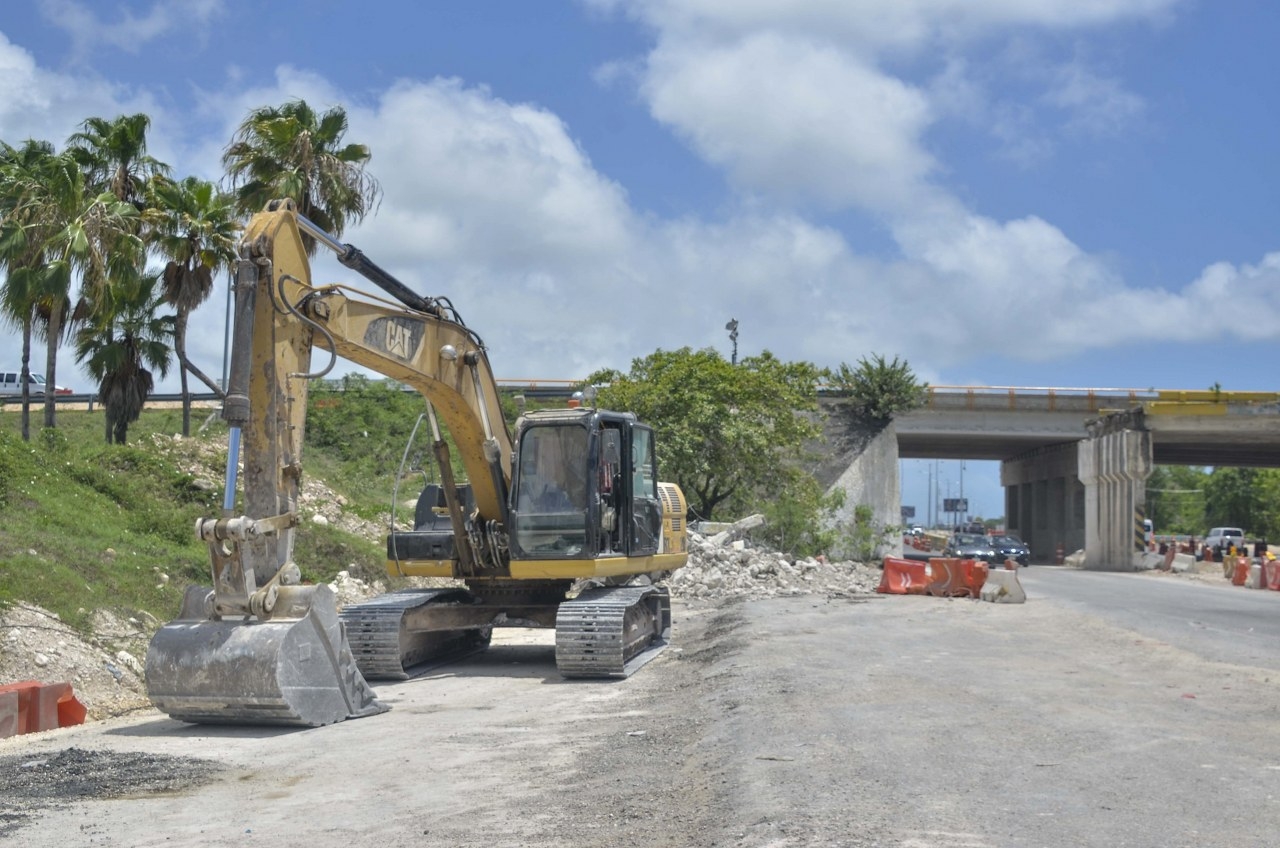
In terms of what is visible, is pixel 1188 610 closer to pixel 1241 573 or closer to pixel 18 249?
pixel 1241 573

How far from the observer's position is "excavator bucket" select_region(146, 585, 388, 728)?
368 inches

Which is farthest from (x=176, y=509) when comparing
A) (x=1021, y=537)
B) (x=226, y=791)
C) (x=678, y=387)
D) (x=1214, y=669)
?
(x=1021, y=537)

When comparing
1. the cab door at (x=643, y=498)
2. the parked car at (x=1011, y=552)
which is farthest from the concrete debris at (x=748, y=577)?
the parked car at (x=1011, y=552)

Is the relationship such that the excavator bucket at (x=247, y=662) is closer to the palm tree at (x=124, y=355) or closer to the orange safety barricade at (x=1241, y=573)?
the palm tree at (x=124, y=355)

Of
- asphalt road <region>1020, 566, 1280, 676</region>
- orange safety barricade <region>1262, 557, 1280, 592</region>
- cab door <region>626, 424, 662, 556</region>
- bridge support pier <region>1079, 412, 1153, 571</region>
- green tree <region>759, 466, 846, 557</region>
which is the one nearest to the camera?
cab door <region>626, 424, 662, 556</region>

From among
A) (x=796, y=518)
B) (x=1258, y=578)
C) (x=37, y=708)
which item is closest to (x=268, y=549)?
(x=37, y=708)

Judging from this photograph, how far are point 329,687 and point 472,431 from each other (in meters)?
3.96

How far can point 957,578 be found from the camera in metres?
25.4

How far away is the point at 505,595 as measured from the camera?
1470 cm

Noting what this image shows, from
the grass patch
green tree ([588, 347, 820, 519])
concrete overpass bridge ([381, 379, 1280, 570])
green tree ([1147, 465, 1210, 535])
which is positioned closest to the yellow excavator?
the grass patch

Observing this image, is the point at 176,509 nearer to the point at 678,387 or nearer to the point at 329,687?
the point at 329,687

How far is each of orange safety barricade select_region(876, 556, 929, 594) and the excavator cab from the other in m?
13.4

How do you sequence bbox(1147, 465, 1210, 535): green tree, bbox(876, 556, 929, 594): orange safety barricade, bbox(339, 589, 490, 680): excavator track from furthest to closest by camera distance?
bbox(1147, 465, 1210, 535): green tree < bbox(876, 556, 929, 594): orange safety barricade < bbox(339, 589, 490, 680): excavator track

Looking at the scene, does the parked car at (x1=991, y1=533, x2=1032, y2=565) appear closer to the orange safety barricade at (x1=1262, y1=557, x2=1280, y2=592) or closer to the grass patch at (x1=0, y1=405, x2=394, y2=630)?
the orange safety barricade at (x1=1262, y1=557, x2=1280, y2=592)
